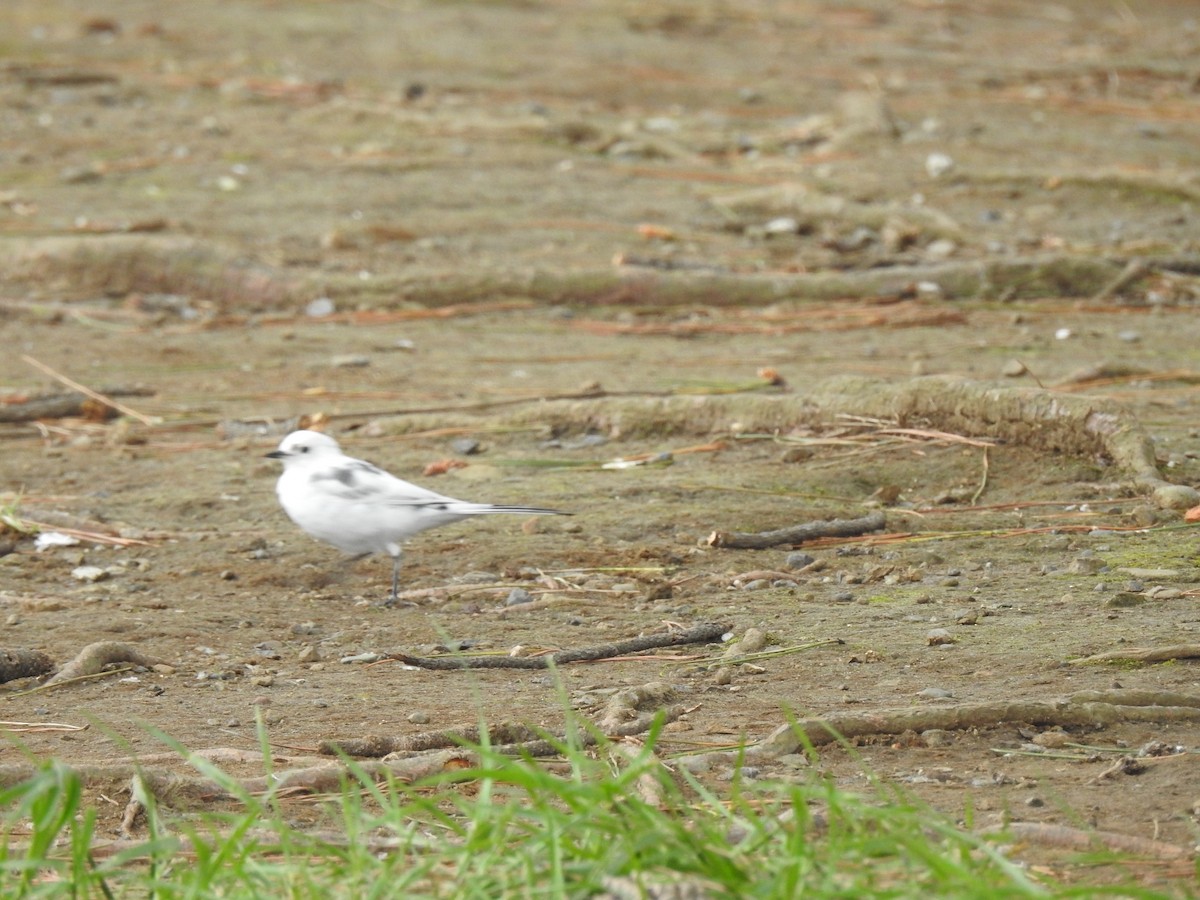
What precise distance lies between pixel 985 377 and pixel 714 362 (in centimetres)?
120

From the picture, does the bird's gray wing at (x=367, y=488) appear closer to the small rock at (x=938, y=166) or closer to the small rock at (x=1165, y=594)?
the small rock at (x=1165, y=594)

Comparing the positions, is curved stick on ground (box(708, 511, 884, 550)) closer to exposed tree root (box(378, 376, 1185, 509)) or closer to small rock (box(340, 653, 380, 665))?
exposed tree root (box(378, 376, 1185, 509))

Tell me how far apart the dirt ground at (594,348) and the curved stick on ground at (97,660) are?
Answer: 48 mm

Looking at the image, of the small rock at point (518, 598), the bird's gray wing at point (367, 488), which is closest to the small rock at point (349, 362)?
the bird's gray wing at point (367, 488)

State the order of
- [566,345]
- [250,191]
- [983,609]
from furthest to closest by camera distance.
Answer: [250,191]
[566,345]
[983,609]

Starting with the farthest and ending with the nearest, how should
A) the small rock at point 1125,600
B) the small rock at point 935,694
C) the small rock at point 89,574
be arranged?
the small rock at point 89,574
the small rock at point 1125,600
the small rock at point 935,694

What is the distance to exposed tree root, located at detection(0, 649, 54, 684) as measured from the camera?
11.9ft

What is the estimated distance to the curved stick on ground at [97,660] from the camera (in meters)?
3.63

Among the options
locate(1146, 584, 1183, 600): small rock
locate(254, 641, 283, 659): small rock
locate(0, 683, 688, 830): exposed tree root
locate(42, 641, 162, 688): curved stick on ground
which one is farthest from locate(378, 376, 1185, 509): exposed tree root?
locate(42, 641, 162, 688): curved stick on ground

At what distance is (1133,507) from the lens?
4.52m

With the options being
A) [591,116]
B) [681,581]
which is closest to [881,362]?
[681,581]

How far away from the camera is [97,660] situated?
3650 mm

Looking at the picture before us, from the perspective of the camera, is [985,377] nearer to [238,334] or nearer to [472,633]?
[472,633]

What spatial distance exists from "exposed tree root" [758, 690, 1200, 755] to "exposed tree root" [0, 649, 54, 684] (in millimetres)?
1749
